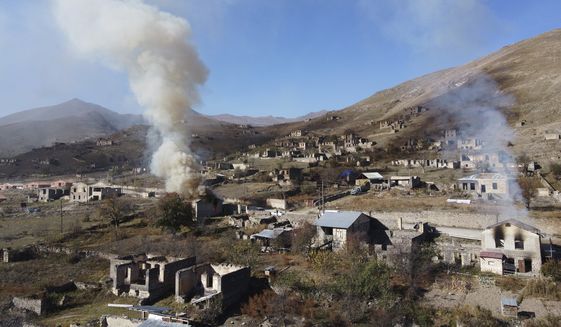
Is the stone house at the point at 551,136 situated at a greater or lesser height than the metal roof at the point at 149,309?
greater

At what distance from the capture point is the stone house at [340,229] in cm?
2161

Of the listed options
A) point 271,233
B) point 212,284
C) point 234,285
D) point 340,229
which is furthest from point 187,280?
point 340,229

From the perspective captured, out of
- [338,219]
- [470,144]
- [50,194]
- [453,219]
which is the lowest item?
[453,219]

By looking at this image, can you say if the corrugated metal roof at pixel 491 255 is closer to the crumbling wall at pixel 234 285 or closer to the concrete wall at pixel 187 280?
the crumbling wall at pixel 234 285

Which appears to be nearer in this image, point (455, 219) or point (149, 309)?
point (149, 309)

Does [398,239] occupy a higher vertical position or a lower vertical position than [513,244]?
lower

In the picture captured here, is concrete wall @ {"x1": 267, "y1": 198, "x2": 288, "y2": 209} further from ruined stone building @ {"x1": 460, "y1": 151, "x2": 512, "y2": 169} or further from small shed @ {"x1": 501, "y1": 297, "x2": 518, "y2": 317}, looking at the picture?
ruined stone building @ {"x1": 460, "y1": 151, "x2": 512, "y2": 169}

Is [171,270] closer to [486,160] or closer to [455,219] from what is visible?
[455,219]

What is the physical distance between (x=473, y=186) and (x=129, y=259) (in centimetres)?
2393

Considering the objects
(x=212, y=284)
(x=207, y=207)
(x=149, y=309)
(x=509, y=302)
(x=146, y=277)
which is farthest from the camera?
(x=207, y=207)

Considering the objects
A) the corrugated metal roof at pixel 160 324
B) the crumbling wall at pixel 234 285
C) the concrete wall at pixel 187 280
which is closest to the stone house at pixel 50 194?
the concrete wall at pixel 187 280

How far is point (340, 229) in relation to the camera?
2170cm

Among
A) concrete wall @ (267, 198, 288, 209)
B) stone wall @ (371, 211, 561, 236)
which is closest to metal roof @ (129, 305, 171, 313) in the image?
stone wall @ (371, 211, 561, 236)

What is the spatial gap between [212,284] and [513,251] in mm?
11695
